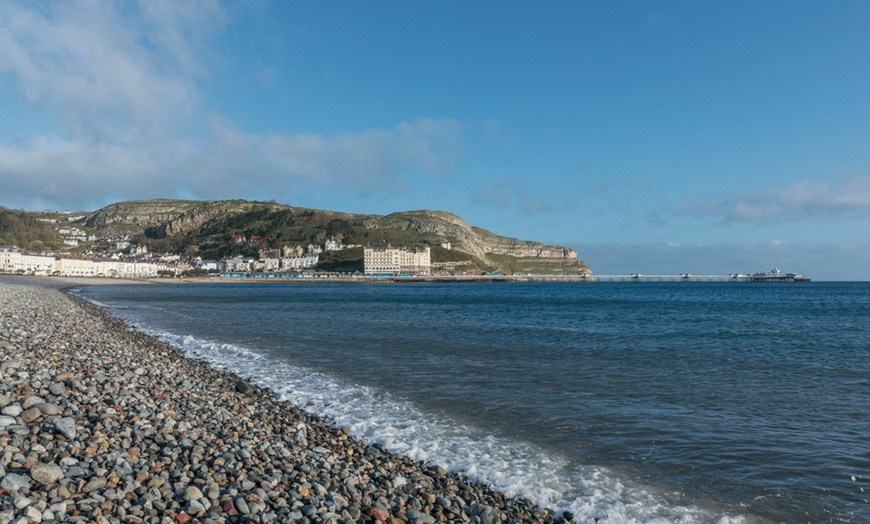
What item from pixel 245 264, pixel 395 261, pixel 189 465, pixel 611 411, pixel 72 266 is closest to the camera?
pixel 189 465

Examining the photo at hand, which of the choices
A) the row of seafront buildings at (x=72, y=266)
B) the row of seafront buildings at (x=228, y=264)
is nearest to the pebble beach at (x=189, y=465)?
the row of seafront buildings at (x=72, y=266)

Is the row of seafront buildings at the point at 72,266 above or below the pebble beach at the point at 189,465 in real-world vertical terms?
above

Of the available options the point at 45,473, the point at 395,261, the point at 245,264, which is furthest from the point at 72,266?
the point at 45,473

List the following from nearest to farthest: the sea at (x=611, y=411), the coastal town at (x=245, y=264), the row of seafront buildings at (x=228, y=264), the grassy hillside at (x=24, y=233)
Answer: the sea at (x=611, y=411)
the row of seafront buildings at (x=228, y=264)
the coastal town at (x=245, y=264)
the grassy hillside at (x=24, y=233)

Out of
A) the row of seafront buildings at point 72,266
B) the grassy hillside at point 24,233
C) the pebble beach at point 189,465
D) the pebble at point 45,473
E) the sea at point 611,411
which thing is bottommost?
the sea at point 611,411

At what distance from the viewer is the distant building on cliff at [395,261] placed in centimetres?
17538

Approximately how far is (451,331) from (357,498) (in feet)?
63.8

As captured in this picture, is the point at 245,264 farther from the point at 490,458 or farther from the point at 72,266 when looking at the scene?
the point at 490,458

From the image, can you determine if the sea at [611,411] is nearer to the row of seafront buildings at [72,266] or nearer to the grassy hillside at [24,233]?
the row of seafront buildings at [72,266]

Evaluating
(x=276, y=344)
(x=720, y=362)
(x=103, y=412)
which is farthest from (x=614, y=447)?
(x=276, y=344)

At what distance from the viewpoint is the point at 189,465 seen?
5805 mm

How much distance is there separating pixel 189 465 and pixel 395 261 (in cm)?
17365

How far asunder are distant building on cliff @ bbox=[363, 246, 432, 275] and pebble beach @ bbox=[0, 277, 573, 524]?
164431 millimetres

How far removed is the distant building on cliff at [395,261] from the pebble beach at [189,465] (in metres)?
164
